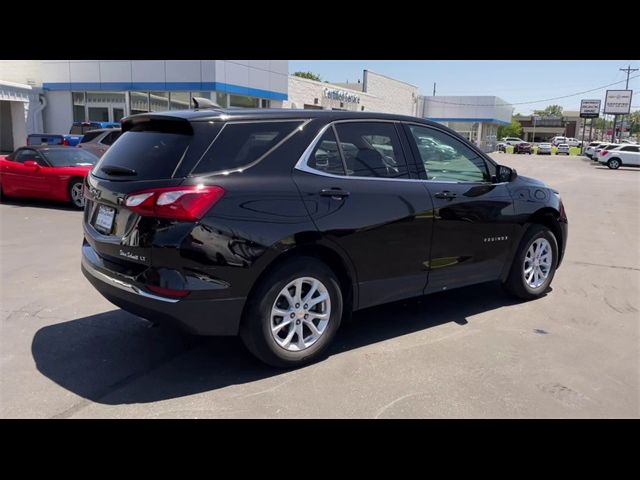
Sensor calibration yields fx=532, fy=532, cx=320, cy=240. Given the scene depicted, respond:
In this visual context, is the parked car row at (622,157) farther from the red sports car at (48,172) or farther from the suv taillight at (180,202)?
the suv taillight at (180,202)

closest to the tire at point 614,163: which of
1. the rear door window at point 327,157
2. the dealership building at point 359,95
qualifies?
the dealership building at point 359,95

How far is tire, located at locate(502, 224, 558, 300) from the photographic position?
5500 millimetres

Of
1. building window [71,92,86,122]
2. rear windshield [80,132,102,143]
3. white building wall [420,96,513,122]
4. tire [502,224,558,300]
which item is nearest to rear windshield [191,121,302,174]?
tire [502,224,558,300]

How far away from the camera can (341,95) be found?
3691cm

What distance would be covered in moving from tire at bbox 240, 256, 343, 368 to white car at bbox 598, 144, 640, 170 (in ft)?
133

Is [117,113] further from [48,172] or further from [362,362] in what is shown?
[362,362]

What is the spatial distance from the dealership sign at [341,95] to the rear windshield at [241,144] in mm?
32375

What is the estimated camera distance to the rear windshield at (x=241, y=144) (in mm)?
3553

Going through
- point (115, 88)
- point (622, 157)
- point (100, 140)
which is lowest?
point (622, 157)

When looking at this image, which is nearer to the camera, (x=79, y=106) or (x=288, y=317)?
(x=288, y=317)

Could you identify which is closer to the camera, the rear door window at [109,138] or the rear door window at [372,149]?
the rear door window at [372,149]

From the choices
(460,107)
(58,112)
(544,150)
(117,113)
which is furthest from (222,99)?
(544,150)

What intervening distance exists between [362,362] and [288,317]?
0.71 metres
